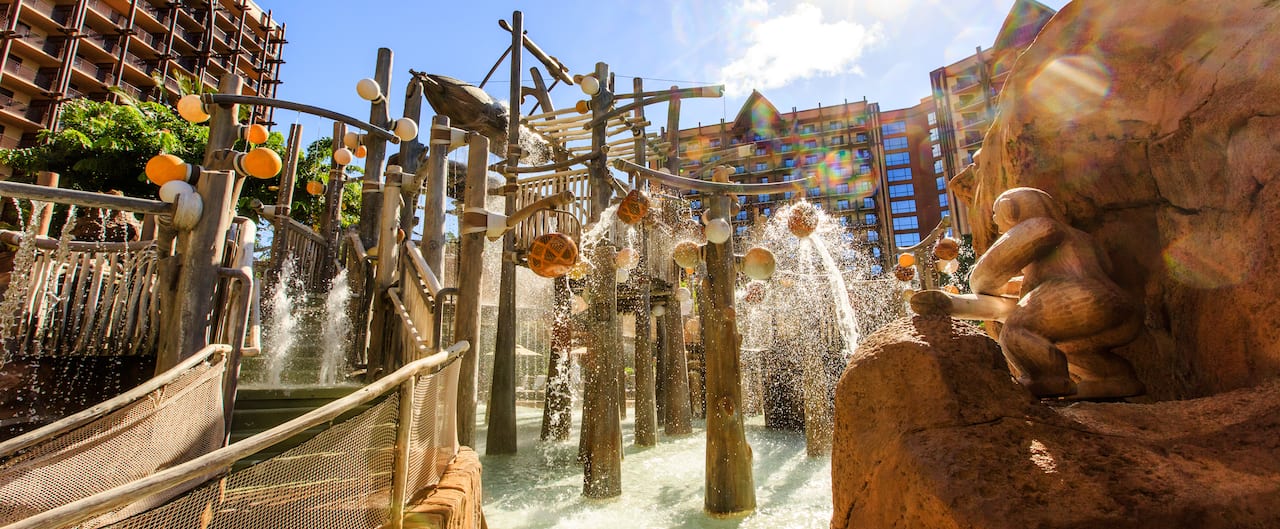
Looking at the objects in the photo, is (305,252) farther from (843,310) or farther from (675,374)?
(843,310)

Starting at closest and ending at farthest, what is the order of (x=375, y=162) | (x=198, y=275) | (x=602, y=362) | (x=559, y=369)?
(x=198, y=275) < (x=602, y=362) < (x=375, y=162) < (x=559, y=369)

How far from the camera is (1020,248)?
2180 millimetres

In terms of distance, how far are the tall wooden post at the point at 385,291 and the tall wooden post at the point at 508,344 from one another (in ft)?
9.12

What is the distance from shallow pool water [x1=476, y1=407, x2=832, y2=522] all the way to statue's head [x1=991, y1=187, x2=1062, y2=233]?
546 centimetres

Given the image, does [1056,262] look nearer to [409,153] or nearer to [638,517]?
[638,517]

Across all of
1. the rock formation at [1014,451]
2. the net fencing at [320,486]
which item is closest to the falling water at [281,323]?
the net fencing at [320,486]

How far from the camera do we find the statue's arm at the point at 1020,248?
2162 millimetres

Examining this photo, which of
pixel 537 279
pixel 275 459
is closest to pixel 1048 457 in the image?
pixel 275 459

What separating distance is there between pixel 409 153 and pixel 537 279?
9068 millimetres

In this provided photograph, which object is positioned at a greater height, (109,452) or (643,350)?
(643,350)

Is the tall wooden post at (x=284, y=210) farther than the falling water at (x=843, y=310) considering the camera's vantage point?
No

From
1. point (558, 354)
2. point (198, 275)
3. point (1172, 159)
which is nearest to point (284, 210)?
point (558, 354)

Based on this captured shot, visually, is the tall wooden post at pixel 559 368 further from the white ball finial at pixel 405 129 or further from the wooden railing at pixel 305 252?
the white ball finial at pixel 405 129

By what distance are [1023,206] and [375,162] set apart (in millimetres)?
9283
